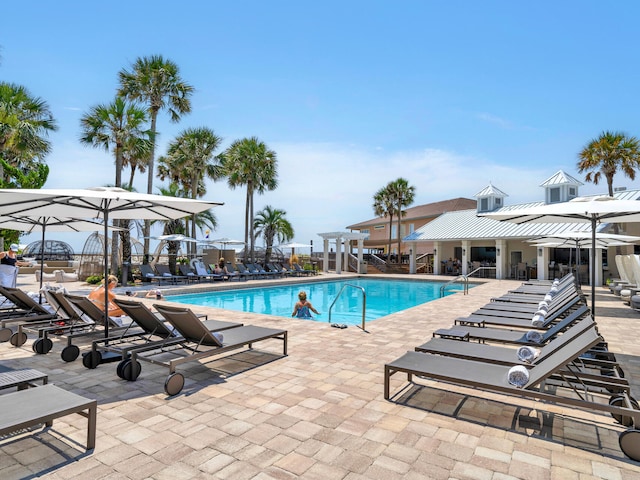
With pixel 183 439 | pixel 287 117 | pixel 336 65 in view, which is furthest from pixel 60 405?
pixel 287 117

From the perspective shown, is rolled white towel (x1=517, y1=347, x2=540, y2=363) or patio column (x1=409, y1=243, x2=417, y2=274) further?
patio column (x1=409, y1=243, x2=417, y2=274)

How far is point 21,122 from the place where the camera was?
49.4ft

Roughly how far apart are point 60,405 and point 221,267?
66.2 ft

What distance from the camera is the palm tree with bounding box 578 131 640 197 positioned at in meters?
20.6

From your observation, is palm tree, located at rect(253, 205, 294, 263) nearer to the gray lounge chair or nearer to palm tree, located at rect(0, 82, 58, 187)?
palm tree, located at rect(0, 82, 58, 187)

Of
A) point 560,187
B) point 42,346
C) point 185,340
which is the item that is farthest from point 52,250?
point 560,187

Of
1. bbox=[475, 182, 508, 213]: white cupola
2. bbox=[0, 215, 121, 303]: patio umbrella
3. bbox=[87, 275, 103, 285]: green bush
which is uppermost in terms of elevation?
A: bbox=[475, 182, 508, 213]: white cupola

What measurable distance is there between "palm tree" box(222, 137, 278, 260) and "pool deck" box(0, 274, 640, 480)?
72.7ft

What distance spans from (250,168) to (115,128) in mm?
10572

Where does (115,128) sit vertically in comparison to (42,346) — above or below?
above

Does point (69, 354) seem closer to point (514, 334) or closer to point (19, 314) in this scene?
point (19, 314)

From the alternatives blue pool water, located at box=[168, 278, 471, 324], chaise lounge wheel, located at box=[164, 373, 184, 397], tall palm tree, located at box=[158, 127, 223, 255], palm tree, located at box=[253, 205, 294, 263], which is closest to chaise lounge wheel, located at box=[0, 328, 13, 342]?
chaise lounge wheel, located at box=[164, 373, 184, 397]

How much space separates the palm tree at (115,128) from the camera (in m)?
16.8

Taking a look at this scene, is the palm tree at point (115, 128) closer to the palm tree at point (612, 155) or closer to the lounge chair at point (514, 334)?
the lounge chair at point (514, 334)
